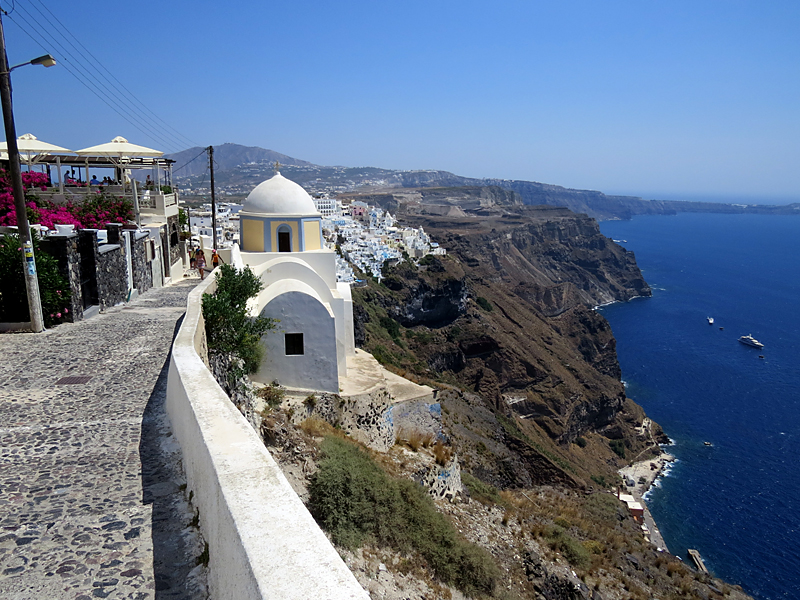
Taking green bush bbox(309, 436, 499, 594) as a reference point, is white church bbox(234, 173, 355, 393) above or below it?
above

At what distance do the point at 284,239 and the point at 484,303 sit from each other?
1775 inches

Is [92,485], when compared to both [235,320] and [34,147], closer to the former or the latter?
[235,320]

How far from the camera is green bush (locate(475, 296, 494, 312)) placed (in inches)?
2291

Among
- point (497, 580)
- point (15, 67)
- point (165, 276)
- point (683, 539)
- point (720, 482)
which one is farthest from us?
point (720, 482)

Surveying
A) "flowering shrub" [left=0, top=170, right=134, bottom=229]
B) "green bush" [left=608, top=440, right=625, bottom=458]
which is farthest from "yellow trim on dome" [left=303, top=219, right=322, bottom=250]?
"green bush" [left=608, top=440, right=625, bottom=458]

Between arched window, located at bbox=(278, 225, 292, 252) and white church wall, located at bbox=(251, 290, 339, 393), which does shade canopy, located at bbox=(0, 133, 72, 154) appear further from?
white church wall, located at bbox=(251, 290, 339, 393)

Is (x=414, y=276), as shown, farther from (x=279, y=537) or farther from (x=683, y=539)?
(x=279, y=537)

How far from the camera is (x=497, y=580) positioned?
34.4ft

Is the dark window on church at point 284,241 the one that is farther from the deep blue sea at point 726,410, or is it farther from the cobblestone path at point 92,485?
the deep blue sea at point 726,410

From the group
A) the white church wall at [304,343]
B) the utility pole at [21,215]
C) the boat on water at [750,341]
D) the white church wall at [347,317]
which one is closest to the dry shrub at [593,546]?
the white church wall at [304,343]

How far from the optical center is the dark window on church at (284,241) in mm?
15344

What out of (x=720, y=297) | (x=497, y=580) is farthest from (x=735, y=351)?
(x=497, y=580)

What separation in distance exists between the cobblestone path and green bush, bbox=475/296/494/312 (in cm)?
5141

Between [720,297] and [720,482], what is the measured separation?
6154cm
